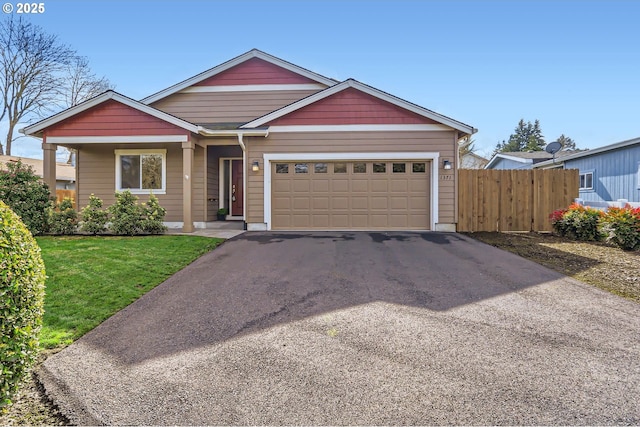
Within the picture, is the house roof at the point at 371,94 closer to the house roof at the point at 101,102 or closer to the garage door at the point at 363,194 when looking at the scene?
the garage door at the point at 363,194

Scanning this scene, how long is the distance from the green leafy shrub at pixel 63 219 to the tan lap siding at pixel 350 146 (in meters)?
4.89

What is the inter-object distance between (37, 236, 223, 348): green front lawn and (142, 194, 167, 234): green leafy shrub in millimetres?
788

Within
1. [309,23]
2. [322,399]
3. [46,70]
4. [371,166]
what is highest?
[46,70]

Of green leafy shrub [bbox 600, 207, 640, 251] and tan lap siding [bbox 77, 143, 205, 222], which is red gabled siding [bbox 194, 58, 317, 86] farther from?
green leafy shrub [bbox 600, 207, 640, 251]

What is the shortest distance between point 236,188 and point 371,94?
20.2 feet

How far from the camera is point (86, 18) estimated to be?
14250mm

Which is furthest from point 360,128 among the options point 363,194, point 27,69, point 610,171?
point 27,69

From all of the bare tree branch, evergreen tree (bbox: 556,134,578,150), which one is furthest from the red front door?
evergreen tree (bbox: 556,134,578,150)

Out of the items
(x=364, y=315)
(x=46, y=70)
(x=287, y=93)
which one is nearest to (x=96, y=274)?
(x=364, y=315)

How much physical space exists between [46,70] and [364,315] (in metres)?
Answer: 29.9

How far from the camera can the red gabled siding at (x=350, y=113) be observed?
34.9 feet

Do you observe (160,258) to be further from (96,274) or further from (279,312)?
(279,312)

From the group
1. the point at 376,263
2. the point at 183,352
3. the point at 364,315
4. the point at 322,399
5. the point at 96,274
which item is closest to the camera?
the point at 322,399

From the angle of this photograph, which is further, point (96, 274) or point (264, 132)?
point (264, 132)
